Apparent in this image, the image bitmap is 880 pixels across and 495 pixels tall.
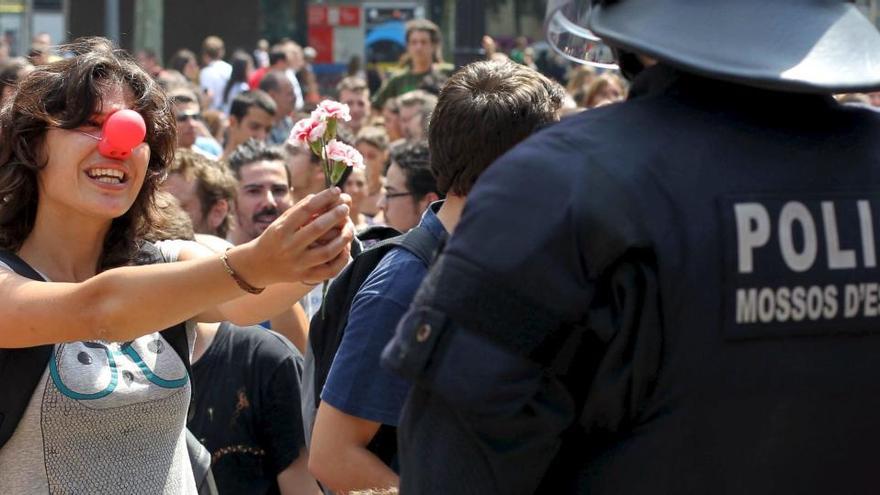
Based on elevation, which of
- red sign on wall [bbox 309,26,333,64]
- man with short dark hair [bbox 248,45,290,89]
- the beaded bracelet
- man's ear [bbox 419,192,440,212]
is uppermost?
the beaded bracelet

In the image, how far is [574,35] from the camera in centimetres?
223

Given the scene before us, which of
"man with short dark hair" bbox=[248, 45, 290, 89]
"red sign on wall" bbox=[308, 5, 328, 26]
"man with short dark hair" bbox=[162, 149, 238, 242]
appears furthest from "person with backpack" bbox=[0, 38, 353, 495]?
"red sign on wall" bbox=[308, 5, 328, 26]

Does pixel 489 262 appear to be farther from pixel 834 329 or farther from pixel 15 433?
pixel 15 433

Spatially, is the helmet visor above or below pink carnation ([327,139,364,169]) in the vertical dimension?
above

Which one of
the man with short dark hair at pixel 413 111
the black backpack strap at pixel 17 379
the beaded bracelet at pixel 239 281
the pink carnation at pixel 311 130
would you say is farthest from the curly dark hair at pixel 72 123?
the man with short dark hair at pixel 413 111

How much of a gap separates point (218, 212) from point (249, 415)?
6.32ft

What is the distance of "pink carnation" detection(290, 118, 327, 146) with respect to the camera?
2967 mm

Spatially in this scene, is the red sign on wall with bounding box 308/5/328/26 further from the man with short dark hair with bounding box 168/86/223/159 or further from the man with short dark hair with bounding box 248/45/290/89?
the man with short dark hair with bounding box 168/86/223/159

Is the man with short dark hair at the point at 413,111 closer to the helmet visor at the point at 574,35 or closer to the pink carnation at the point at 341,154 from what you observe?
the pink carnation at the point at 341,154

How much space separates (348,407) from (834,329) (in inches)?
56.6

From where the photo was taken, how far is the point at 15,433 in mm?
2969

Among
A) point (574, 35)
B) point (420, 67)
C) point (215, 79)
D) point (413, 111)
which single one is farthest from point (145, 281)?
point (215, 79)

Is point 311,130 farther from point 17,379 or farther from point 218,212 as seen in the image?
point 218,212

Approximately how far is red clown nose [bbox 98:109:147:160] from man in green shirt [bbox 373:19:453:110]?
789 cm
